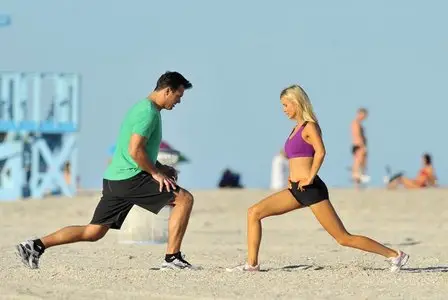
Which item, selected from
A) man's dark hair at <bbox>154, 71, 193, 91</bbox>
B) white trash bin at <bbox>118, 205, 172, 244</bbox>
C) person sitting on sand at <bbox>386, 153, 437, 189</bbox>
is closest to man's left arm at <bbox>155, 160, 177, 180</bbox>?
man's dark hair at <bbox>154, 71, 193, 91</bbox>

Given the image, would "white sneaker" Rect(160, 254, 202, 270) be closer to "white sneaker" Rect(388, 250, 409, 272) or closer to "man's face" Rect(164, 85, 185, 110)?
"man's face" Rect(164, 85, 185, 110)

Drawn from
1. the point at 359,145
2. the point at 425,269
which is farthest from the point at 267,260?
the point at 359,145

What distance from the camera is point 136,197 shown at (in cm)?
1137

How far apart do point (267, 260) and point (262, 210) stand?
2030 millimetres

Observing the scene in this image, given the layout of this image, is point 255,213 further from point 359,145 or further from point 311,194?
point 359,145

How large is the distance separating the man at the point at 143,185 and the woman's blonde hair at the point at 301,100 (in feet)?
2.66

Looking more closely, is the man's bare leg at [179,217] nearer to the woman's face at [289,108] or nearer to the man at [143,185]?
the man at [143,185]

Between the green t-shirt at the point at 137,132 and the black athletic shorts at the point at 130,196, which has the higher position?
the green t-shirt at the point at 137,132

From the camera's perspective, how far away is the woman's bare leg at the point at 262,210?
1140 centimetres

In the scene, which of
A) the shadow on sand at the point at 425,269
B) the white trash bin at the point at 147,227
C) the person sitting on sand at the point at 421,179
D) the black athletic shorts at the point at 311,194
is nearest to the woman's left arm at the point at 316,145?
the black athletic shorts at the point at 311,194

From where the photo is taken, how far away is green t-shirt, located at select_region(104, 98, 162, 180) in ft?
36.9

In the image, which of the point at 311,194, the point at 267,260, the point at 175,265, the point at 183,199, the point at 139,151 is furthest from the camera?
the point at 267,260

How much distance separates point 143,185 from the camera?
37.2 ft

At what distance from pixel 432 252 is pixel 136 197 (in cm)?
494
